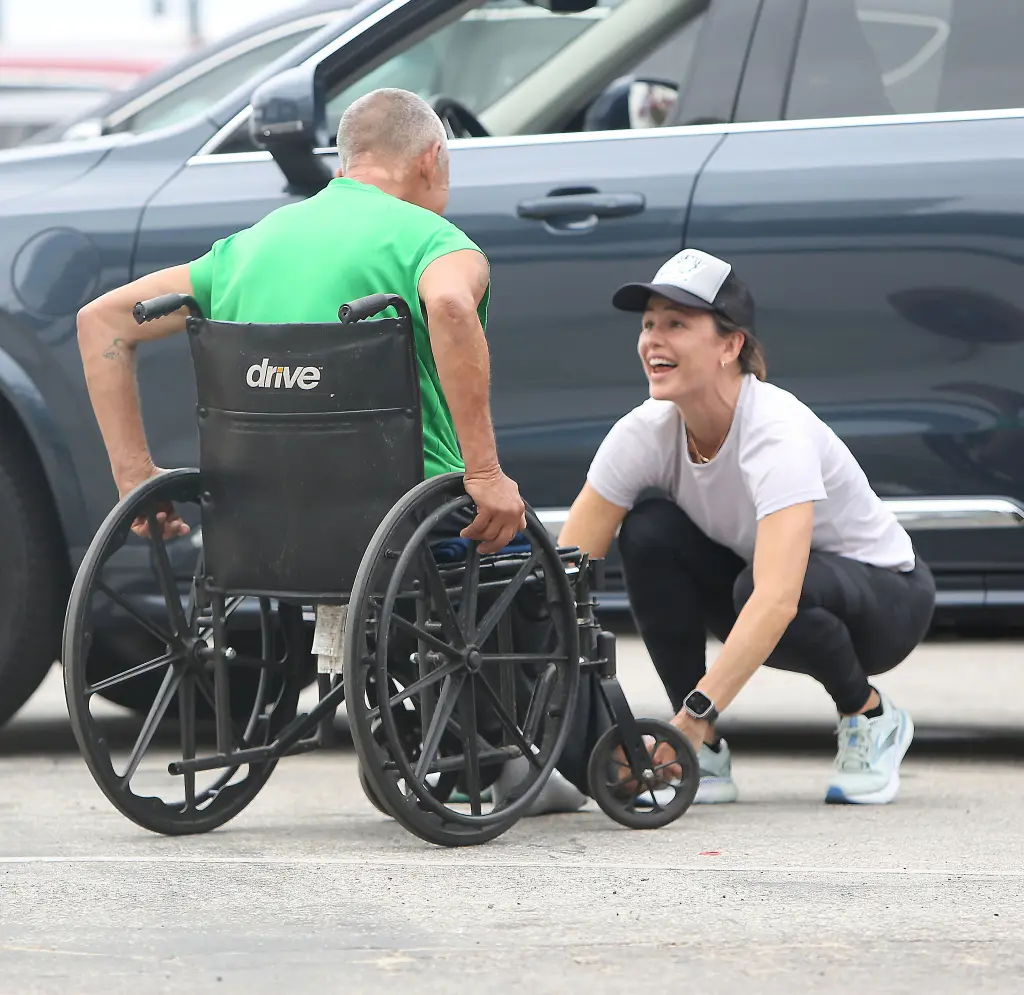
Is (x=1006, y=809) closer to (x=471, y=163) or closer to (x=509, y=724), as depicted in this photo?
(x=509, y=724)

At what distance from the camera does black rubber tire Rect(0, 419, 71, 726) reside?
Answer: 4.79 metres

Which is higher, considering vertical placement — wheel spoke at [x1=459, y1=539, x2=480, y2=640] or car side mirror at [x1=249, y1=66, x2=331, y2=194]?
car side mirror at [x1=249, y1=66, x2=331, y2=194]

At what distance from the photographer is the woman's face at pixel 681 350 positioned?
421 cm

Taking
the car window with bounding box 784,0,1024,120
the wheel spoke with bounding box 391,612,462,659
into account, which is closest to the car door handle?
the car window with bounding box 784,0,1024,120

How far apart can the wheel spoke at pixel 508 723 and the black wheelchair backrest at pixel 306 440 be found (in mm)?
291

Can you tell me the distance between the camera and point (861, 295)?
456cm

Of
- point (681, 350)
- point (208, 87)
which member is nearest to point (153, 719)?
point (681, 350)

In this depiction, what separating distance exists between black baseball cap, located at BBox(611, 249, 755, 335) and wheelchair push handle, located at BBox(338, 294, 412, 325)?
77 cm

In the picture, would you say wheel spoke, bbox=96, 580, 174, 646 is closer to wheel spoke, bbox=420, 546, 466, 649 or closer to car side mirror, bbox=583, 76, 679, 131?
wheel spoke, bbox=420, 546, 466, 649

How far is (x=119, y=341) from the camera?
12.7ft

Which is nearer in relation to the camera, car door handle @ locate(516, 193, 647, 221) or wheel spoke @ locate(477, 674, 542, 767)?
wheel spoke @ locate(477, 674, 542, 767)

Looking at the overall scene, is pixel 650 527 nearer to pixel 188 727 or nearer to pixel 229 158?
pixel 188 727

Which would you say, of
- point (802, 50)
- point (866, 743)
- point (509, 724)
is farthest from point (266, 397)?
point (802, 50)

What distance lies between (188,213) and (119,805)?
1.56 m
